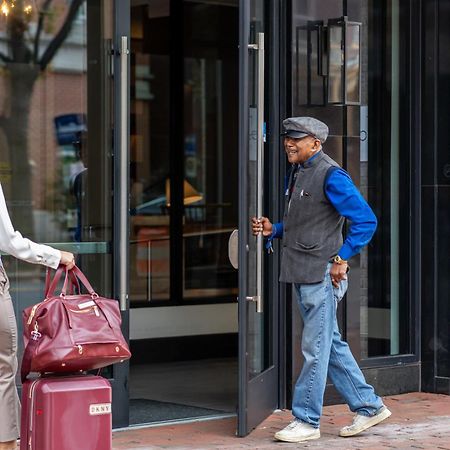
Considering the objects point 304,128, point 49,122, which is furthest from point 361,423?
point 49,122

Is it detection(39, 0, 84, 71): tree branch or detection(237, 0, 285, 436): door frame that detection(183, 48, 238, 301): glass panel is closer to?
detection(39, 0, 84, 71): tree branch

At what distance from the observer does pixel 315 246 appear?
6664 mm

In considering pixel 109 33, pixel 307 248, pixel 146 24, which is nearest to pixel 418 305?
pixel 307 248

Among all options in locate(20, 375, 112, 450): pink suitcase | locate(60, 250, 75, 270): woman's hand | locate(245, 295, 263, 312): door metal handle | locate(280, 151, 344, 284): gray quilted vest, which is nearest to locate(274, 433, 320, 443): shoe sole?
locate(245, 295, 263, 312): door metal handle

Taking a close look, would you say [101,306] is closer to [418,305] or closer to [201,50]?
[418,305]

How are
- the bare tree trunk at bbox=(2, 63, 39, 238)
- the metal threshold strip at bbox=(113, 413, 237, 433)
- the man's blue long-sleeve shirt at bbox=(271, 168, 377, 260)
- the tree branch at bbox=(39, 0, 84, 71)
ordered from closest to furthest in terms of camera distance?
the man's blue long-sleeve shirt at bbox=(271, 168, 377, 260) < the metal threshold strip at bbox=(113, 413, 237, 433) < the tree branch at bbox=(39, 0, 84, 71) < the bare tree trunk at bbox=(2, 63, 39, 238)

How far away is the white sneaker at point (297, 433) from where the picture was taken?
22.1 feet

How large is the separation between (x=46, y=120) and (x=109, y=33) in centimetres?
323

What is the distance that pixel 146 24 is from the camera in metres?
11.4

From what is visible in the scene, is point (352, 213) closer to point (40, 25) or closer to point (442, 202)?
point (442, 202)

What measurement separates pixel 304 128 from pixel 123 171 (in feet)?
3.63

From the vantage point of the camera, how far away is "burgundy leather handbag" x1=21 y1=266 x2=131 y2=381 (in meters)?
5.26

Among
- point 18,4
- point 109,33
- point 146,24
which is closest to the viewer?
point 109,33

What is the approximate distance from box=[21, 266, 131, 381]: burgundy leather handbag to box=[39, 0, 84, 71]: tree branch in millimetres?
4677
